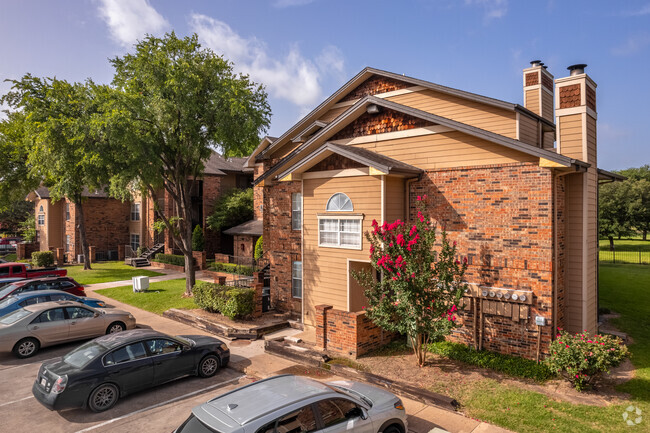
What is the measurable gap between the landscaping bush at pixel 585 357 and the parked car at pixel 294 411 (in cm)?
465

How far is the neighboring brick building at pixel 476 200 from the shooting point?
11.1m

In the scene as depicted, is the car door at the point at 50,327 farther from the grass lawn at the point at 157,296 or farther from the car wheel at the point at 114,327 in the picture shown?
the grass lawn at the point at 157,296

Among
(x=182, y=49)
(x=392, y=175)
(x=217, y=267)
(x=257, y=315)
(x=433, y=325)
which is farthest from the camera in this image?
(x=217, y=267)

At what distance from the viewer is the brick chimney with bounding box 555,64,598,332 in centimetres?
1178

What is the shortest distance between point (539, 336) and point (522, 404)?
253 cm

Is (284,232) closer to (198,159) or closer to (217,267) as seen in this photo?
(198,159)

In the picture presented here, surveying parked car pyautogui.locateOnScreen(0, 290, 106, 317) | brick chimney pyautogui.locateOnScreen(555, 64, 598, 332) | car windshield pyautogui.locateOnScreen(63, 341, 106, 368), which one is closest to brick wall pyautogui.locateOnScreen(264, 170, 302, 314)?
parked car pyautogui.locateOnScreen(0, 290, 106, 317)

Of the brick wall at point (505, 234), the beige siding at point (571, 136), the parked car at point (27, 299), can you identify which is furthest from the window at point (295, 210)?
the beige siding at point (571, 136)

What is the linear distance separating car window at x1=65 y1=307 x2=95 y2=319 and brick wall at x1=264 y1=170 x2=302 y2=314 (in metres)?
6.89

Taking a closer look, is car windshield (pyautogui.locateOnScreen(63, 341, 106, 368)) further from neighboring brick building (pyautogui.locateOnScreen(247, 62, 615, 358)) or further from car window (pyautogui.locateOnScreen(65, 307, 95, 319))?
neighboring brick building (pyautogui.locateOnScreen(247, 62, 615, 358))

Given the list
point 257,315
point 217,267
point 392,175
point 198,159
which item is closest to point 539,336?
point 392,175

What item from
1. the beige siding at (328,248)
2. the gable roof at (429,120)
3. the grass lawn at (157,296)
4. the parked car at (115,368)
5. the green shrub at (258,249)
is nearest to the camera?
the parked car at (115,368)

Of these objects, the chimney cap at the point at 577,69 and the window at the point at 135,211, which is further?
the window at the point at 135,211

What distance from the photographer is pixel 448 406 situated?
8914 millimetres
